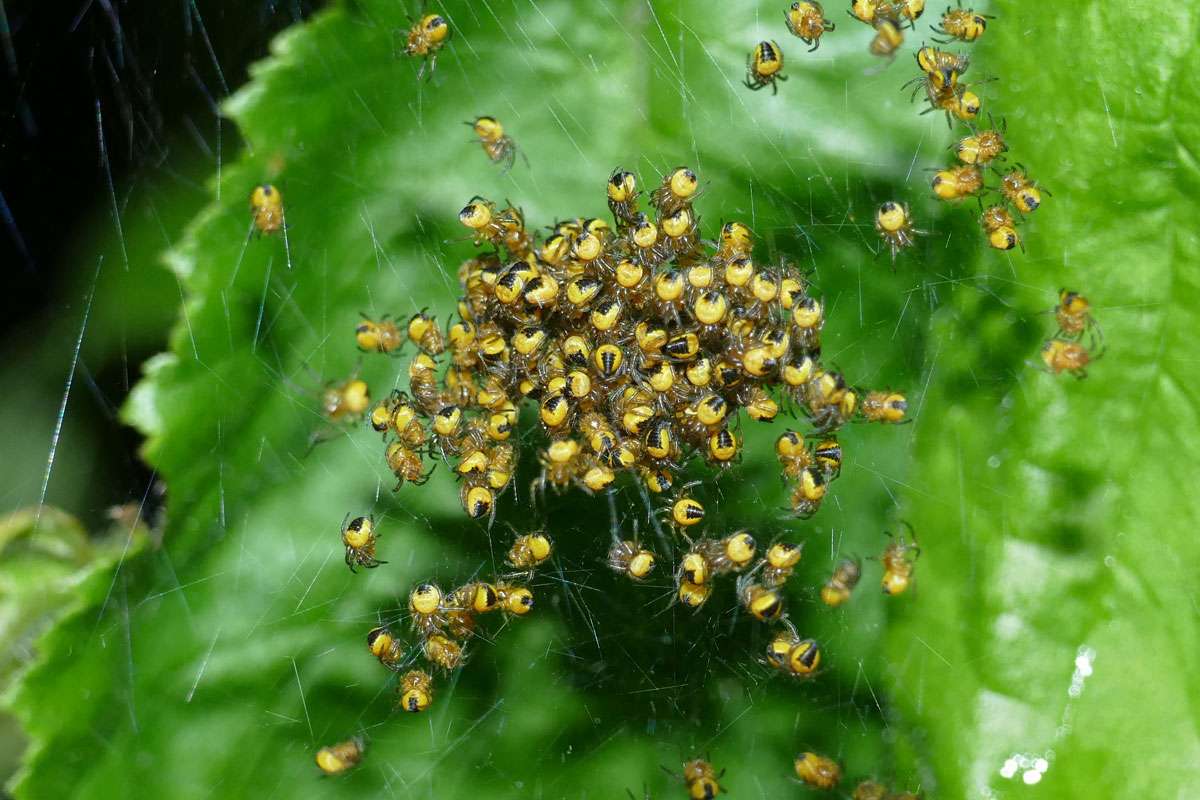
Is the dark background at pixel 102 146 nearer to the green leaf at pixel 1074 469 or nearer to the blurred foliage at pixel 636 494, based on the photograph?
the blurred foliage at pixel 636 494

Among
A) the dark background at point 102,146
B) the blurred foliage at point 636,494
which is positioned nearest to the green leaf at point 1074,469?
the blurred foliage at point 636,494

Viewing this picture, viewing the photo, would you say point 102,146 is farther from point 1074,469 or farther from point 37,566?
point 1074,469

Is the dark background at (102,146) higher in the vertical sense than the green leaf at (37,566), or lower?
higher

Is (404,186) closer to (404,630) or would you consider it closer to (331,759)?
(404,630)

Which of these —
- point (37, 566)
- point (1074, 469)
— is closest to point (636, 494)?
point (1074, 469)

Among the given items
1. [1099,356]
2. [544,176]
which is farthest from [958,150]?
[544,176]

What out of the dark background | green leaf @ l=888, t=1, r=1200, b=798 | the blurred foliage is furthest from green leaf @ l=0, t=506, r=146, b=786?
green leaf @ l=888, t=1, r=1200, b=798

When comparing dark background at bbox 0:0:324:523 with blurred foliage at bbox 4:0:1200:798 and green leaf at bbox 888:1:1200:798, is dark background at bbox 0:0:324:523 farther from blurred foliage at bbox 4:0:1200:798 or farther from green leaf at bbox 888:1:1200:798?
green leaf at bbox 888:1:1200:798
